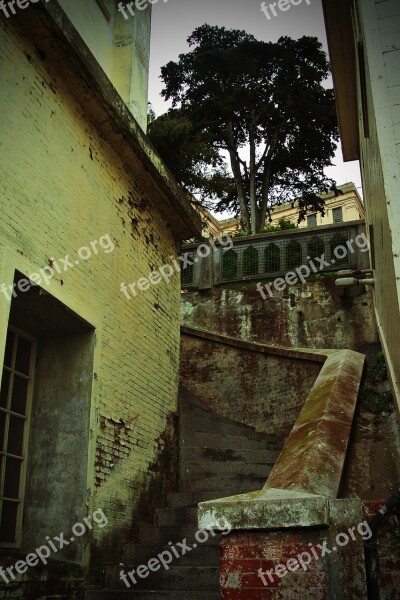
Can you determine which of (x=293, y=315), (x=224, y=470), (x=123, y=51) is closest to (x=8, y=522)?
(x=224, y=470)

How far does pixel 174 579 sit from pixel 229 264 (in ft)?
27.7

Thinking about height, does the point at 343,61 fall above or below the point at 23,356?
above

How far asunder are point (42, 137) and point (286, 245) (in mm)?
7911

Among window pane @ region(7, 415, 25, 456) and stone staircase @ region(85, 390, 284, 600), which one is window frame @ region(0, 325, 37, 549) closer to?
window pane @ region(7, 415, 25, 456)

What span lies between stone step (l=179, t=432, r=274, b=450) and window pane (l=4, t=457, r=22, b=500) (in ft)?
8.68

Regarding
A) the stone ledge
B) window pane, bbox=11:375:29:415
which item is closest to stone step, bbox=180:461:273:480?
window pane, bbox=11:375:29:415

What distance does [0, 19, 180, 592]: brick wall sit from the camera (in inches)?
204

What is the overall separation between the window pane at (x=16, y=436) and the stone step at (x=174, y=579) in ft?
4.84

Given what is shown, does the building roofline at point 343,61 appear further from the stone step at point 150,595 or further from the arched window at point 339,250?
the stone step at point 150,595

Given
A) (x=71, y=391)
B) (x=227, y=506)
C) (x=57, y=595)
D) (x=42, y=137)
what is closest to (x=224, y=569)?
(x=227, y=506)

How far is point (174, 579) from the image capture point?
17.2ft

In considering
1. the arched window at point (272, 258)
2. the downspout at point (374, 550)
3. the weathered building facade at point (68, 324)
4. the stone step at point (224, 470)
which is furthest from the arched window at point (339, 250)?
the downspout at point (374, 550)

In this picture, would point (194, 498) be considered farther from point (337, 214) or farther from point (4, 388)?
point (337, 214)

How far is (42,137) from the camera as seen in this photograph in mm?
5590
